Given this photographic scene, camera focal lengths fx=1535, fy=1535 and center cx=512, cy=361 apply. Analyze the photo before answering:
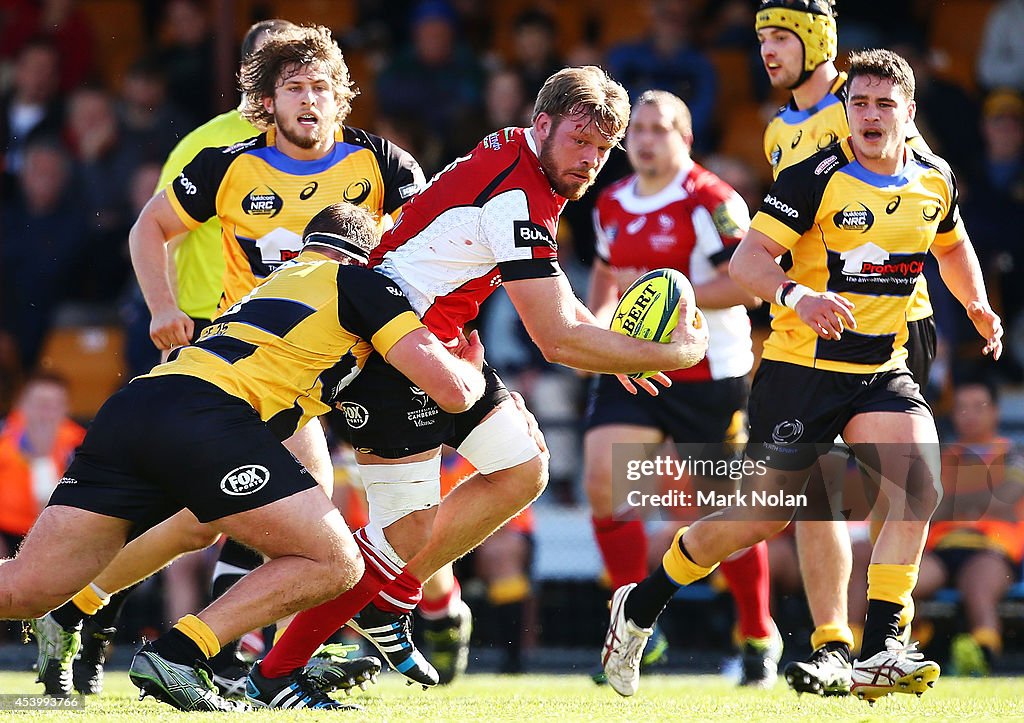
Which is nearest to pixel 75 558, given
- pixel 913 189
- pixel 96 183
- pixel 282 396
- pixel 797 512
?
pixel 282 396

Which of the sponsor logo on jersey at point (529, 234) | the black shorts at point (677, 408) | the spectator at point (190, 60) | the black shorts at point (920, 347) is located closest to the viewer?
the sponsor logo on jersey at point (529, 234)

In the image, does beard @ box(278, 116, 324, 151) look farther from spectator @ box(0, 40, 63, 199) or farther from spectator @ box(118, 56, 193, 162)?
spectator @ box(0, 40, 63, 199)

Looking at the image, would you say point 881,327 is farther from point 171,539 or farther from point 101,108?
point 101,108

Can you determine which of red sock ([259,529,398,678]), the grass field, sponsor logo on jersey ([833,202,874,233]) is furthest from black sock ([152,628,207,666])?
sponsor logo on jersey ([833,202,874,233])

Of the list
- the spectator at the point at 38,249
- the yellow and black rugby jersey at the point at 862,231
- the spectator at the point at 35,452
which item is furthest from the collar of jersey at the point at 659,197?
the spectator at the point at 38,249

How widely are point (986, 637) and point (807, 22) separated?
3699 millimetres

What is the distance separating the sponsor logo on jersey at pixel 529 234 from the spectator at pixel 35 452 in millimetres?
4724

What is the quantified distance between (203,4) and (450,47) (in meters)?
2.18

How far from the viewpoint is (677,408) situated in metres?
7.38

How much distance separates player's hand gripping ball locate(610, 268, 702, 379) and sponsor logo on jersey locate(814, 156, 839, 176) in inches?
30.6

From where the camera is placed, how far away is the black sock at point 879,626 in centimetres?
558

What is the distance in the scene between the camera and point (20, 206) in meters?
11.5

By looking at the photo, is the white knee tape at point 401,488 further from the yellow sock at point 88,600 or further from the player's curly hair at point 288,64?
the player's curly hair at point 288,64

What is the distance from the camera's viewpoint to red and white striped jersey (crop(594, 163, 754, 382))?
7.40 meters
